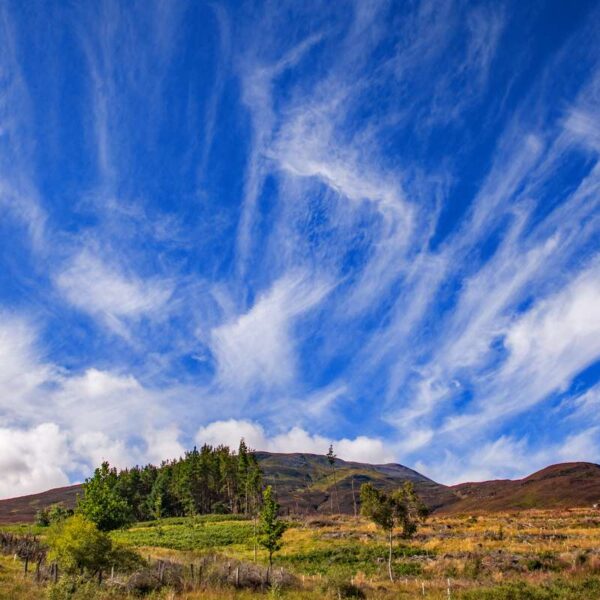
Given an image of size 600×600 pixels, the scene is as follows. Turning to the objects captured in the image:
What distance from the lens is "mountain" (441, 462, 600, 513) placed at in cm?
9656

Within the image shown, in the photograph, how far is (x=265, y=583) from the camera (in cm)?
3167

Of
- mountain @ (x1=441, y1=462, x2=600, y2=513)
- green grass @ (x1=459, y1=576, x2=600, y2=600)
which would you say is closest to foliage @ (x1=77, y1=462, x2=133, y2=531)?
green grass @ (x1=459, y1=576, x2=600, y2=600)

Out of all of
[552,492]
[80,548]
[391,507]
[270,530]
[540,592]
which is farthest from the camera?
[552,492]

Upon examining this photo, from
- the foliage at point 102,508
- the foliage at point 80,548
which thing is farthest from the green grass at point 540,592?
the foliage at point 102,508

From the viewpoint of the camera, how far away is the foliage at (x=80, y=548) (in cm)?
2953

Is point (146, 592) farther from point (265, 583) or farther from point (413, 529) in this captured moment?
point (413, 529)

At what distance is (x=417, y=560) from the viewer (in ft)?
138

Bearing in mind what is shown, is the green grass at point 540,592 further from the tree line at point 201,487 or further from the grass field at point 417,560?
the tree line at point 201,487

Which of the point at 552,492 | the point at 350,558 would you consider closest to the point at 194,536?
the point at 350,558

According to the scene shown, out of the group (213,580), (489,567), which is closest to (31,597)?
(213,580)

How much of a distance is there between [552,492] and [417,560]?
252ft

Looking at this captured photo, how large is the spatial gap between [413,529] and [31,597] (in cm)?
2630

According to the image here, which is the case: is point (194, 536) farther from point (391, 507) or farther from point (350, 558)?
point (391, 507)

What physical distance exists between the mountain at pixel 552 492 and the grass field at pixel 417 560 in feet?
89.9
